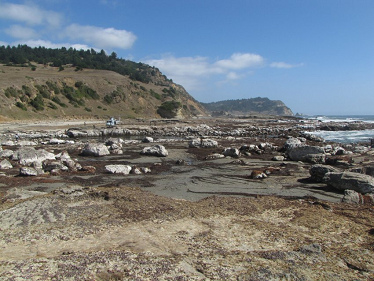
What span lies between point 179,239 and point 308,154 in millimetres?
15376

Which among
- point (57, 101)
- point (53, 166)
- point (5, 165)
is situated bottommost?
point (5, 165)

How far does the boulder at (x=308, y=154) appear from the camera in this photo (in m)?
18.9

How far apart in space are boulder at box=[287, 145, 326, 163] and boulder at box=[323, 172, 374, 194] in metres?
7.07

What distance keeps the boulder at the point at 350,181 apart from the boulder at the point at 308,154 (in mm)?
7072

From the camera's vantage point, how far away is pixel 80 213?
8062 mm

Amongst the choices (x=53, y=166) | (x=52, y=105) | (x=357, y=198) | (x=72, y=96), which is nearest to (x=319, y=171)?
(x=357, y=198)

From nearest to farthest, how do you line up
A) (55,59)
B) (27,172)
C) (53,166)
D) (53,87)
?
(27,172)
(53,166)
(53,87)
(55,59)

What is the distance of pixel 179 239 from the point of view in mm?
6539

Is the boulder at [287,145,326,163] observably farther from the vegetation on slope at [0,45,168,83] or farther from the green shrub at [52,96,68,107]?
the vegetation on slope at [0,45,168,83]

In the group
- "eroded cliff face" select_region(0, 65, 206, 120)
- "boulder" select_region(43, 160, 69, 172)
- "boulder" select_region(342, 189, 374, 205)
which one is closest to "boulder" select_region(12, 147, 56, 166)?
"boulder" select_region(43, 160, 69, 172)

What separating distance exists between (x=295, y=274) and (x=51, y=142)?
27.4m

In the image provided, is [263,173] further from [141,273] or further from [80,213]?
[141,273]

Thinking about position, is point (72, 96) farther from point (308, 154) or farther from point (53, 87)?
point (308, 154)

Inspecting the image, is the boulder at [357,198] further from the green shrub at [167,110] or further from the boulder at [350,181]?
the green shrub at [167,110]
